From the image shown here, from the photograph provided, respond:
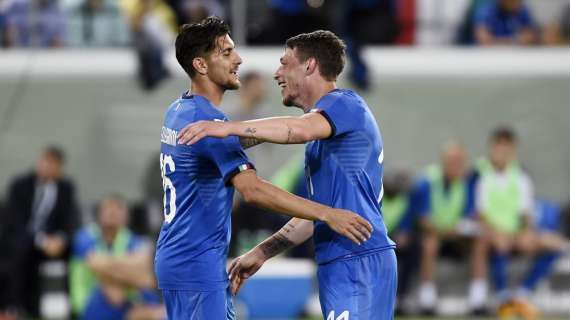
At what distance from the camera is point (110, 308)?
43.5 feet

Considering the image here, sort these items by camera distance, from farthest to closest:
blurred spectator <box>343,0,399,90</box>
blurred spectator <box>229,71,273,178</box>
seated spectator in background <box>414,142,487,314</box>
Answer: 1. blurred spectator <box>343,0,399,90</box>
2. seated spectator in background <box>414,142,487,314</box>
3. blurred spectator <box>229,71,273,178</box>

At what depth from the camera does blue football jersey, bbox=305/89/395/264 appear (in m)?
6.97

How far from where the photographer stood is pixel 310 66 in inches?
280

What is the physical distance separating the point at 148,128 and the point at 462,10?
381 cm

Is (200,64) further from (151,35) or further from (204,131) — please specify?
(151,35)

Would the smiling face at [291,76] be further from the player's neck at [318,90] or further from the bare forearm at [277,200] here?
the bare forearm at [277,200]

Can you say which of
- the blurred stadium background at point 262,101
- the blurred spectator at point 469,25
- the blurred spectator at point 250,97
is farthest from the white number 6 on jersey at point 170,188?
the blurred spectator at point 469,25

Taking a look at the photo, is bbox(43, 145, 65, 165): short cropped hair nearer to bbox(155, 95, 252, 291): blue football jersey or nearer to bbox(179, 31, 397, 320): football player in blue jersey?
bbox(179, 31, 397, 320): football player in blue jersey

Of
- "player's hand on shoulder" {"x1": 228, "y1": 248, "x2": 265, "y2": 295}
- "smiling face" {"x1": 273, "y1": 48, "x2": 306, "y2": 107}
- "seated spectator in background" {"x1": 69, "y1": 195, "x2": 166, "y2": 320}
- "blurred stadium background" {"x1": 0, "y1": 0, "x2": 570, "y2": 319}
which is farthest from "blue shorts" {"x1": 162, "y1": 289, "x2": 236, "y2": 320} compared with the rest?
"blurred stadium background" {"x1": 0, "y1": 0, "x2": 570, "y2": 319}

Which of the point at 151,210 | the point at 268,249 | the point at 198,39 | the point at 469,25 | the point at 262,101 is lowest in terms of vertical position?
the point at 151,210

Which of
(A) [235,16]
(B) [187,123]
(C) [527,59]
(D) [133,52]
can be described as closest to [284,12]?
(A) [235,16]

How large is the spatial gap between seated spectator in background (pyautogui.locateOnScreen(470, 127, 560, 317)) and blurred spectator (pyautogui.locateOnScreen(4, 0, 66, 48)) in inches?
188

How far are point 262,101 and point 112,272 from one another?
2.55m

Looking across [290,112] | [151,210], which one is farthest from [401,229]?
[151,210]
